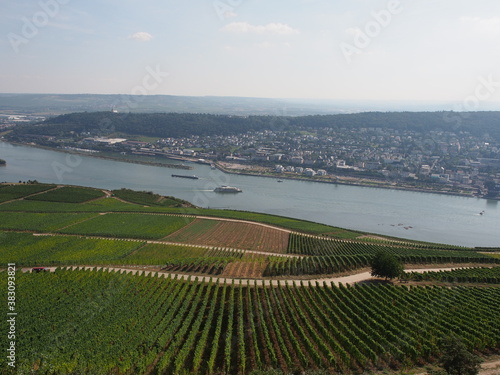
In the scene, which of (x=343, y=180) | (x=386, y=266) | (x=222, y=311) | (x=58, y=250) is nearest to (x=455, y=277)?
(x=386, y=266)

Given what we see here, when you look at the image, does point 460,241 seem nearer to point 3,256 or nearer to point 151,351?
point 151,351

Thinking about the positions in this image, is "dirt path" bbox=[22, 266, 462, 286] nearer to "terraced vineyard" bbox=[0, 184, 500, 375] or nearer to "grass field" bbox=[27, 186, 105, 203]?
"terraced vineyard" bbox=[0, 184, 500, 375]

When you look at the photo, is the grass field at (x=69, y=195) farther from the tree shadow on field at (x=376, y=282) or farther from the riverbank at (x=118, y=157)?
the tree shadow on field at (x=376, y=282)

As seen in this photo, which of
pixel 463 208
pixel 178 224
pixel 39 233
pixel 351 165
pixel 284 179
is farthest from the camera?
pixel 351 165

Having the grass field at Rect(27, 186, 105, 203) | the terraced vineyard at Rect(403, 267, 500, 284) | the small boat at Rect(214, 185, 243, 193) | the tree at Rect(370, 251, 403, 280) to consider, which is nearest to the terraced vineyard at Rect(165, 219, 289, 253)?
the tree at Rect(370, 251, 403, 280)

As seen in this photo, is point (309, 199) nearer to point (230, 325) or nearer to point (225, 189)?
point (225, 189)

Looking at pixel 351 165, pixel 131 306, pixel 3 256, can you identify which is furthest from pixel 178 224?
pixel 351 165

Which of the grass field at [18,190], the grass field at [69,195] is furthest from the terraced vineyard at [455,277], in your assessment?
the grass field at [18,190]
